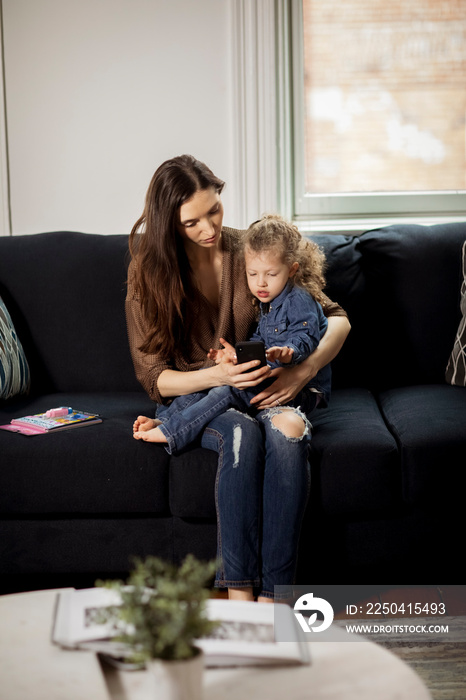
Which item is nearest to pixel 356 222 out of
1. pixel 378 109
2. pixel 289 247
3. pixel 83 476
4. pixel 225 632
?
pixel 378 109

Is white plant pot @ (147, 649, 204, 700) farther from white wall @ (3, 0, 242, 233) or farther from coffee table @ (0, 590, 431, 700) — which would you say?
white wall @ (3, 0, 242, 233)

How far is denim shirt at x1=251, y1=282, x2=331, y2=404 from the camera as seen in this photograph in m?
1.93

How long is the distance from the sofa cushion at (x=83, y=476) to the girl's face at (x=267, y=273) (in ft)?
1.66

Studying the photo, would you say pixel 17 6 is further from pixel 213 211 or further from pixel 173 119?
pixel 213 211

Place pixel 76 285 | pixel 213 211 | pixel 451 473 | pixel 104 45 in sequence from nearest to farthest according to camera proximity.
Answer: pixel 451 473 < pixel 213 211 < pixel 76 285 < pixel 104 45

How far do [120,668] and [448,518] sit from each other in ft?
3.82

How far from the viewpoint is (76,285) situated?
2.46m

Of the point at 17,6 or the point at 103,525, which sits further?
the point at 17,6

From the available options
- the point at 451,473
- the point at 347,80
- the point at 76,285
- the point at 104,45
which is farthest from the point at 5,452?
the point at 347,80

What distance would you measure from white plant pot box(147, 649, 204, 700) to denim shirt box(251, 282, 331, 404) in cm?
118

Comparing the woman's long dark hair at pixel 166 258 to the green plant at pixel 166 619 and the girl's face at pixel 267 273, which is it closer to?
the girl's face at pixel 267 273

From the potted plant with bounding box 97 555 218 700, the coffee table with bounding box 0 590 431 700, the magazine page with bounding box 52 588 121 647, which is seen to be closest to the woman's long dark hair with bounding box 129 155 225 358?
the magazine page with bounding box 52 588 121 647

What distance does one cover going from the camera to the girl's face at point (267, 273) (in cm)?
194

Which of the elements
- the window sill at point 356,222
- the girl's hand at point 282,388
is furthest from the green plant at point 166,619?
the window sill at point 356,222
